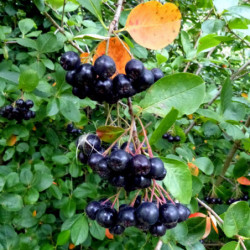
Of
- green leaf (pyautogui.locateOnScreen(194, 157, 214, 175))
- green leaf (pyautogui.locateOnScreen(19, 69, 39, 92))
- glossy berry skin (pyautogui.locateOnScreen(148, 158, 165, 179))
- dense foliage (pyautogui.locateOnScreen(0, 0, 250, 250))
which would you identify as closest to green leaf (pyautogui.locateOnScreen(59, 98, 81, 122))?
dense foliage (pyautogui.locateOnScreen(0, 0, 250, 250))

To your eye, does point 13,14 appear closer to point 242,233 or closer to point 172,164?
point 172,164

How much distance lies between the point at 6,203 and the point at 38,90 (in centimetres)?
61

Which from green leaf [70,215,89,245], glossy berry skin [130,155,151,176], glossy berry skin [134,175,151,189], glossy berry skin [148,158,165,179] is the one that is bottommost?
green leaf [70,215,89,245]

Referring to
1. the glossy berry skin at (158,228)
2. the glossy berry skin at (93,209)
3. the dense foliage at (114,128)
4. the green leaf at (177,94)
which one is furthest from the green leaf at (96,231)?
the green leaf at (177,94)

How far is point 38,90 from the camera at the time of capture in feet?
4.60

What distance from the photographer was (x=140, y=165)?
0.66m

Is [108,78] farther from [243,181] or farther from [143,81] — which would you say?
[243,181]

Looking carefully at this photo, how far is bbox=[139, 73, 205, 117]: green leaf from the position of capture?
2.57ft

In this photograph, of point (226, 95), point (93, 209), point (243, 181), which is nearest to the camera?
point (93, 209)

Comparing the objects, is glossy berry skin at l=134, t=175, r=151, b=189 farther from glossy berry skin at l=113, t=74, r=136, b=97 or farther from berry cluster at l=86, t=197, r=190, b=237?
glossy berry skin at l=113, t=74, r=136, b=97

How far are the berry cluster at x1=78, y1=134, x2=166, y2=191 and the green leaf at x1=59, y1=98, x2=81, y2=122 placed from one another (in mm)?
431

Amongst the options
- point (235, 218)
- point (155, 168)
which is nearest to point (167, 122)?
point (155, 168)

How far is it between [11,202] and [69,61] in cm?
86

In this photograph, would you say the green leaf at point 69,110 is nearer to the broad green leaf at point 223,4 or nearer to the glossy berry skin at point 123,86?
the glossy berry skin at point 123,86
